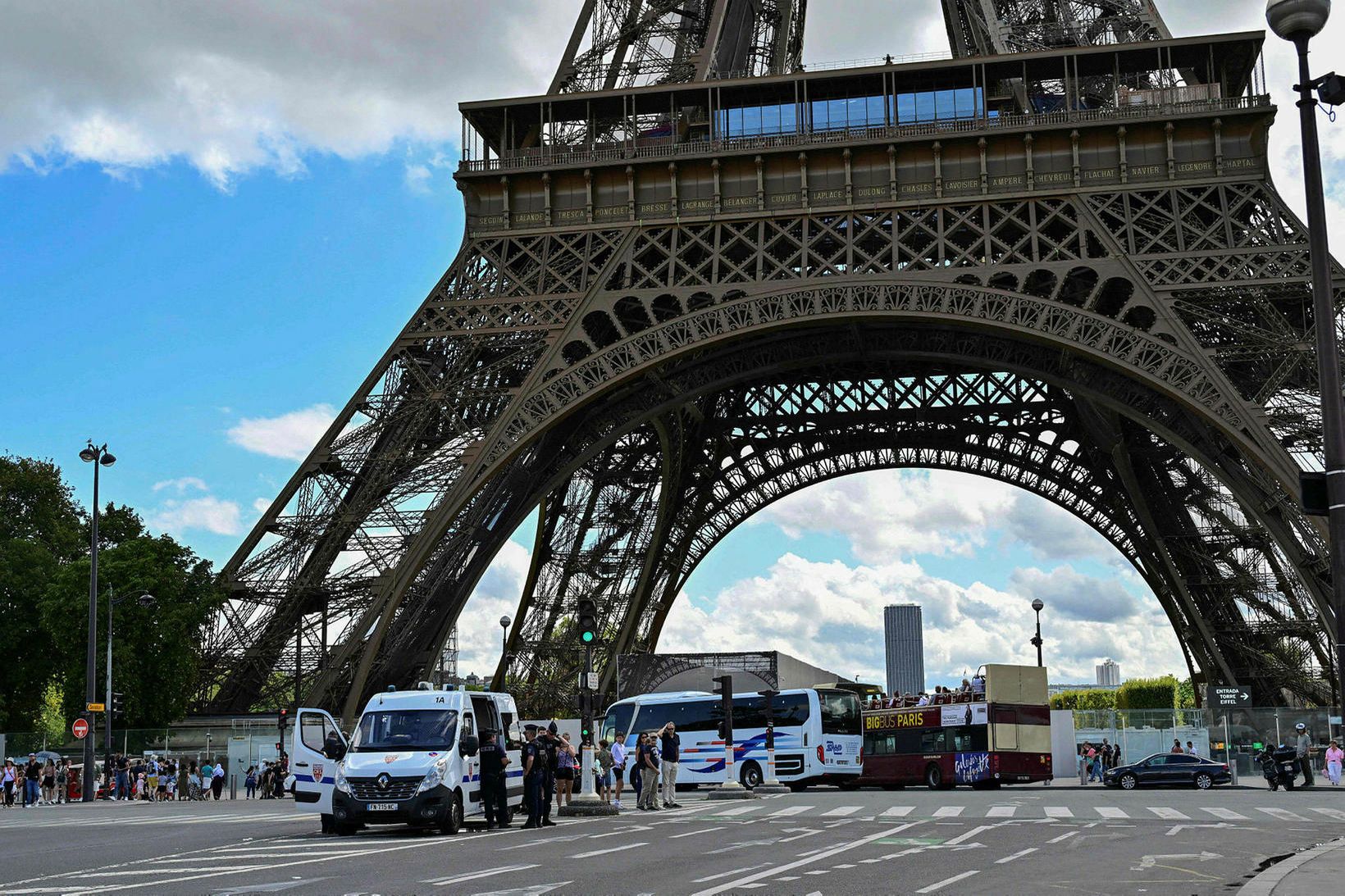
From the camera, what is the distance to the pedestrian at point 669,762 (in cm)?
3144

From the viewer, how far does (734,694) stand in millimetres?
45656

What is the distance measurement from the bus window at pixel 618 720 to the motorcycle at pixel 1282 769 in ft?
57.3

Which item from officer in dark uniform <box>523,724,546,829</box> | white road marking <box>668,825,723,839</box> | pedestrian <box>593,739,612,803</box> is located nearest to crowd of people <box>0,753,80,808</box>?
pedestrian <box>593,739,612,803</box>

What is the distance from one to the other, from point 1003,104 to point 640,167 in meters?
12.0

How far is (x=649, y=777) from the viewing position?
30078 mm

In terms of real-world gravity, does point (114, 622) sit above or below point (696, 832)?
above

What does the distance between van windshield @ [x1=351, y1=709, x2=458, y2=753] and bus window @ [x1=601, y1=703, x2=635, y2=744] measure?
19.6 m

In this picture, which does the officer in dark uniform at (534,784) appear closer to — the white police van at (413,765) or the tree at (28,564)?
the white police van at (413,765)

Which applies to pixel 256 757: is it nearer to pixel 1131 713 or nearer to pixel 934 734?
pixel 934 734

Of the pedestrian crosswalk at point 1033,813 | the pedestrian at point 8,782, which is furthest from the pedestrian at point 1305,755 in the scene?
the pedestrian at point 8,782

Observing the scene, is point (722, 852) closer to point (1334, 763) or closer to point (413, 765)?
point (413, 765)

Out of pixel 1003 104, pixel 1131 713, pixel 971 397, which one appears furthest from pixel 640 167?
pixel 1131 713

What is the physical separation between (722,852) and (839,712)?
81.4ft

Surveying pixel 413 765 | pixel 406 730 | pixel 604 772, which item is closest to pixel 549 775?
pixel 406 730
